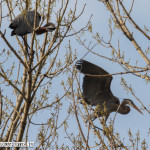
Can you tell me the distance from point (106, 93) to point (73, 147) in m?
1.88

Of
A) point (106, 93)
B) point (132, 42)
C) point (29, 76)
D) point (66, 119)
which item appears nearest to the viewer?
point (29, 76)

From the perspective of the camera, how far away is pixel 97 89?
5.61m

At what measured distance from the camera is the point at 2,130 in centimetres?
448

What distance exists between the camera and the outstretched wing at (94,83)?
17.0 ft

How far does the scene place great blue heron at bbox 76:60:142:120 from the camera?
17.0ft

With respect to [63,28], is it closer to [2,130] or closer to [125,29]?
[125,29]

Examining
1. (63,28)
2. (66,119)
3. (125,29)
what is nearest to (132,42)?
(125,29)

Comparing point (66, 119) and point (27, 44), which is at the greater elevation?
point (27, 44)

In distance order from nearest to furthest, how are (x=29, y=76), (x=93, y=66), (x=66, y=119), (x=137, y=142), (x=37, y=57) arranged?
(x=29, y=76), (x=137, y=142), (x=37, y=57), (x=66, y=119), (x=93, y=66)

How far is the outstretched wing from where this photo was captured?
5184 mm

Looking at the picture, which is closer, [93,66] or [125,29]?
[125,29]

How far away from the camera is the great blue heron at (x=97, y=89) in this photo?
5.19 meters

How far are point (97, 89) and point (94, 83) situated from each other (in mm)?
172

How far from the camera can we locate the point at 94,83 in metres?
5.50
